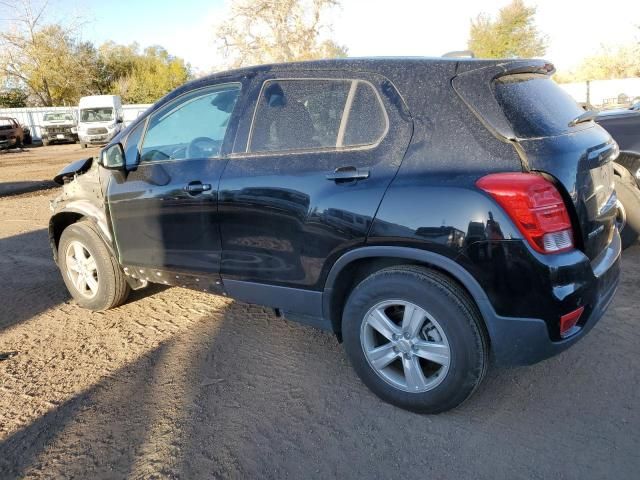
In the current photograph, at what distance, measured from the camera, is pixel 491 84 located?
2477 millimetres

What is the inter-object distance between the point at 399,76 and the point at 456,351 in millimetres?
1445

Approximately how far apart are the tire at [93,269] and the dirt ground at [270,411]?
0.82 feet

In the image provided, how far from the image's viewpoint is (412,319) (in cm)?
261

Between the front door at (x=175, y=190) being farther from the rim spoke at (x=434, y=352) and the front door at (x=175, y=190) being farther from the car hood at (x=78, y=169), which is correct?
the rim spoke at (x=434, y=352)

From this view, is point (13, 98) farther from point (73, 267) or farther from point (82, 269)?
point (82, 269)

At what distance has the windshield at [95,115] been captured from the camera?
25.6m

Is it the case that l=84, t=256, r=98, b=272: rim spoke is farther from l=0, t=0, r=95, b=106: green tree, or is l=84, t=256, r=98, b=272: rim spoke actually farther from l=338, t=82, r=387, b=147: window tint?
l=0, t=0, r=95, b=106: green tree

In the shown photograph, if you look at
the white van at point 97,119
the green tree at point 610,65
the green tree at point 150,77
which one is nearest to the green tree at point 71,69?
the green tree at point 150,77

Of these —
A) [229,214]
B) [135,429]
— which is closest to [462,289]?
[229,214]

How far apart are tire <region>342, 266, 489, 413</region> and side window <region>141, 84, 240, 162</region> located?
140 cm

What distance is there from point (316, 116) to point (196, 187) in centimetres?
93

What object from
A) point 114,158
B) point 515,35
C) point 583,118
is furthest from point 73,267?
point 515,35

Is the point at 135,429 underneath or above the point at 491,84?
underneath

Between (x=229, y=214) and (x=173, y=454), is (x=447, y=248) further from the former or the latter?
(x=173, y=454)
